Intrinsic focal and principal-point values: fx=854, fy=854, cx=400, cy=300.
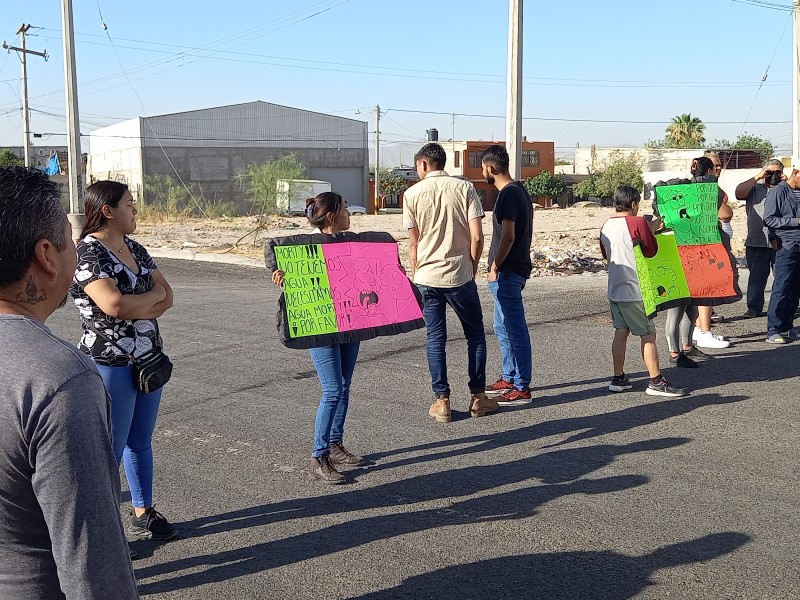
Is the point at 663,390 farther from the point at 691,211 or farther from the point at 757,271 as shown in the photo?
the point at 757,271

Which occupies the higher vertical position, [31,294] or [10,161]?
[10,161]

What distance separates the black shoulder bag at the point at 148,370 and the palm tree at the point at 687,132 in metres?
80.0

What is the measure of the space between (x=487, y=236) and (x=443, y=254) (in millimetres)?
18959

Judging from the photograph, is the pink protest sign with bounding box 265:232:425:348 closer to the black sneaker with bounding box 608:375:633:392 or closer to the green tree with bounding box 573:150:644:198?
the black sneaker with bounding box 608:375:633:392

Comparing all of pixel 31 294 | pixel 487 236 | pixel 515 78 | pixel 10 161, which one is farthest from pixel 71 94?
pixel 31 294

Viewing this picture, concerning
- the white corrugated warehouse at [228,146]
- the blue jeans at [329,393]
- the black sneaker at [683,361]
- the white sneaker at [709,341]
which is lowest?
the black sneaker at [683,361]

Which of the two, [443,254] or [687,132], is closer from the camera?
[443,254]

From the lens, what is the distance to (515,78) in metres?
16.1

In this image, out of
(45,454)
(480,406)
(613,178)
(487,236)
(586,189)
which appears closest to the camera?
(45,454)

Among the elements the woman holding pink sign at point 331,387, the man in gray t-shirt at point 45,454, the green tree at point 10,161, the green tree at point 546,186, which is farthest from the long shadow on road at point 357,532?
the green tree at point 546,186

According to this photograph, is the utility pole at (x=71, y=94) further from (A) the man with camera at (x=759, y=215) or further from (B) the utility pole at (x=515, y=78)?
(A) the man with camera at (x=759, y=215)

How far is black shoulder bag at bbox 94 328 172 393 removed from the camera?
4.46 m

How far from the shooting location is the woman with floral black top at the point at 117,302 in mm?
4355

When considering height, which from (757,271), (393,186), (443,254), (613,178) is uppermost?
(613,178)
